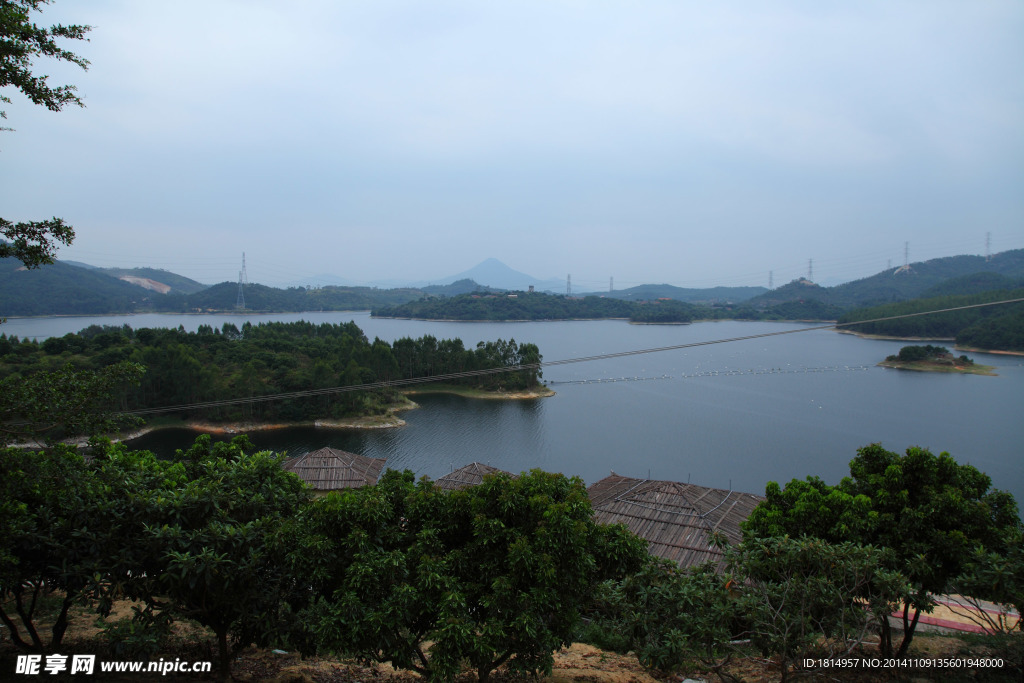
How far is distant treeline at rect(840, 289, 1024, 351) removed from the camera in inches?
1660

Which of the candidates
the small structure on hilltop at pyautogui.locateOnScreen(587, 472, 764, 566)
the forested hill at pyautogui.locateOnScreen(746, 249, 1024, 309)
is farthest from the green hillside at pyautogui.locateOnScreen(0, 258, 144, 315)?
the forested hill at pyautogui.locateOnScreen(746, 249, 1024, 309)

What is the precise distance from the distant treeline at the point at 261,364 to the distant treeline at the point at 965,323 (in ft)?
122

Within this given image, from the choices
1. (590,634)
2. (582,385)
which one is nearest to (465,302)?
(582,385)

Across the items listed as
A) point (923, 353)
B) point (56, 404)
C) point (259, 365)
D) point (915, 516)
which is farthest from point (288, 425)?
point (923, 353)

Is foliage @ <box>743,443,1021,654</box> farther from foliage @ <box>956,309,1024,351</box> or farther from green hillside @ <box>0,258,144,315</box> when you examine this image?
green hillside @ <box>0,258,144,315</box>

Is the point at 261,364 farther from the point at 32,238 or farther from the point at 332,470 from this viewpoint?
the point at 32,238

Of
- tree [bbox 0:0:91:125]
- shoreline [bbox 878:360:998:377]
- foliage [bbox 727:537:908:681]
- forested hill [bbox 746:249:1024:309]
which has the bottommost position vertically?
shoreline [bbox 878:360:998:377]

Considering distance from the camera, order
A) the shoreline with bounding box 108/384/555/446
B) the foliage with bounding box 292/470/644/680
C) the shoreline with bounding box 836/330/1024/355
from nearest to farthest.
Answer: the foliage with bounding box 292/470/644/680, the shoreline with bounding box 108/384/555/446, the shoreline with bounding box 836/330/1024/355

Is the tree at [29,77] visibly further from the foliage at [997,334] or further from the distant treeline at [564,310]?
the distant treeline at [564,310]

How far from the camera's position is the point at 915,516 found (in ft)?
15.4

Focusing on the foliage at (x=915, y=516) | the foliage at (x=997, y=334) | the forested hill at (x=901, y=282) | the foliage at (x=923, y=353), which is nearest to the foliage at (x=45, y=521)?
the foliage at (x=915, y=516)

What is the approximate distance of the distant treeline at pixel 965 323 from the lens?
4216 cm

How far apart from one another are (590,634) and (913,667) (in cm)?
275

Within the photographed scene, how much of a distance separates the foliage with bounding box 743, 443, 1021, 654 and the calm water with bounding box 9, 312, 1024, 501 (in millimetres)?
11100
